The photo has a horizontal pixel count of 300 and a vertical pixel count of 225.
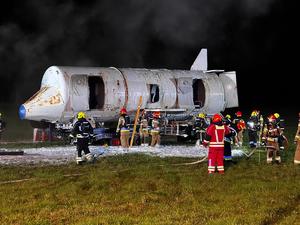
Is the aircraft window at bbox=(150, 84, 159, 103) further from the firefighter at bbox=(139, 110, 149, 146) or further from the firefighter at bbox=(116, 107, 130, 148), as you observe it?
the firefighter at bbox=(116, 107, 130, 148)

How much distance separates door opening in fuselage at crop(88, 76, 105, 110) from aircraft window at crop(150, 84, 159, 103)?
8.39 ft

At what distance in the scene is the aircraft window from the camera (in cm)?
2592

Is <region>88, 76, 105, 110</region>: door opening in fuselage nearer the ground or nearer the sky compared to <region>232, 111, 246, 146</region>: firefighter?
nearer the sky

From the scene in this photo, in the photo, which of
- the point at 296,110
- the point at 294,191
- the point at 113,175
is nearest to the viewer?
the point at 294,191

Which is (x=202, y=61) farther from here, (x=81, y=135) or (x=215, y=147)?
(x=215, y=147)

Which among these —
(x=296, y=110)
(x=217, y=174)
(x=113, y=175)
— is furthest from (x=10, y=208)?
(x=296, y=110)

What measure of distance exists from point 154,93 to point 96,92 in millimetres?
3007

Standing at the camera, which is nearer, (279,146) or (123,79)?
(279,146)

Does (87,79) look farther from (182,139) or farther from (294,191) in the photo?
(294,191)

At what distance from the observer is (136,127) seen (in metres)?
24.8

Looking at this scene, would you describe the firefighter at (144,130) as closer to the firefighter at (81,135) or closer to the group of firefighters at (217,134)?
the group of firefighters at (217,134)

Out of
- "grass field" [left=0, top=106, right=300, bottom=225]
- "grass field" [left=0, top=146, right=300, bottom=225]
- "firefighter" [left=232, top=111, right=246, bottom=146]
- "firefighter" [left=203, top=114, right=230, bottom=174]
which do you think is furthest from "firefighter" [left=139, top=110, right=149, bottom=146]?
"firefighter" [left=203, top=114, right=230, bottom=174]

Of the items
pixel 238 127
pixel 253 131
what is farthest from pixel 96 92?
pixel 253 131

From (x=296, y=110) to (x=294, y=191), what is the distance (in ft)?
206
